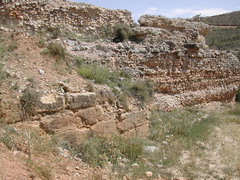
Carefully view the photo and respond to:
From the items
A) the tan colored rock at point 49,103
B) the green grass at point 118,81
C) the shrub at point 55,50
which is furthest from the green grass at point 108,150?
the shrub at point 55,50

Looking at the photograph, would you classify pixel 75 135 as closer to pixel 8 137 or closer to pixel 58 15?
pixel 8 137

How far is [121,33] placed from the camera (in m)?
11.5

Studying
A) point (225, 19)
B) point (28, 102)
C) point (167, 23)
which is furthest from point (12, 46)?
point (225, 19)

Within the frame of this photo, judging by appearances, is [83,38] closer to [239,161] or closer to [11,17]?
[11,17]

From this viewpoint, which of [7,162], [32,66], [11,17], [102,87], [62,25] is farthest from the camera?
[62,25]

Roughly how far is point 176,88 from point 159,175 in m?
5.75

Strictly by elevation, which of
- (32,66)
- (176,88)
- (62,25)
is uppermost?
(62,25)

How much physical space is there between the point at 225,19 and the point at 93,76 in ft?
116

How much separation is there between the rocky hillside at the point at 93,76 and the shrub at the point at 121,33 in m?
0.04

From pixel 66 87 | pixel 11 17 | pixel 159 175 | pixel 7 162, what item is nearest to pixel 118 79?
pixel 66 87

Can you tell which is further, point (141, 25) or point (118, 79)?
point (141, 25)

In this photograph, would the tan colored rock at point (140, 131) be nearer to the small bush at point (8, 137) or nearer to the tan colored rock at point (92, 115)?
the tan colored rock at point (92, 115)

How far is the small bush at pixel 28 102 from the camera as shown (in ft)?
16.5

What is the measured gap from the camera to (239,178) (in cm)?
571
